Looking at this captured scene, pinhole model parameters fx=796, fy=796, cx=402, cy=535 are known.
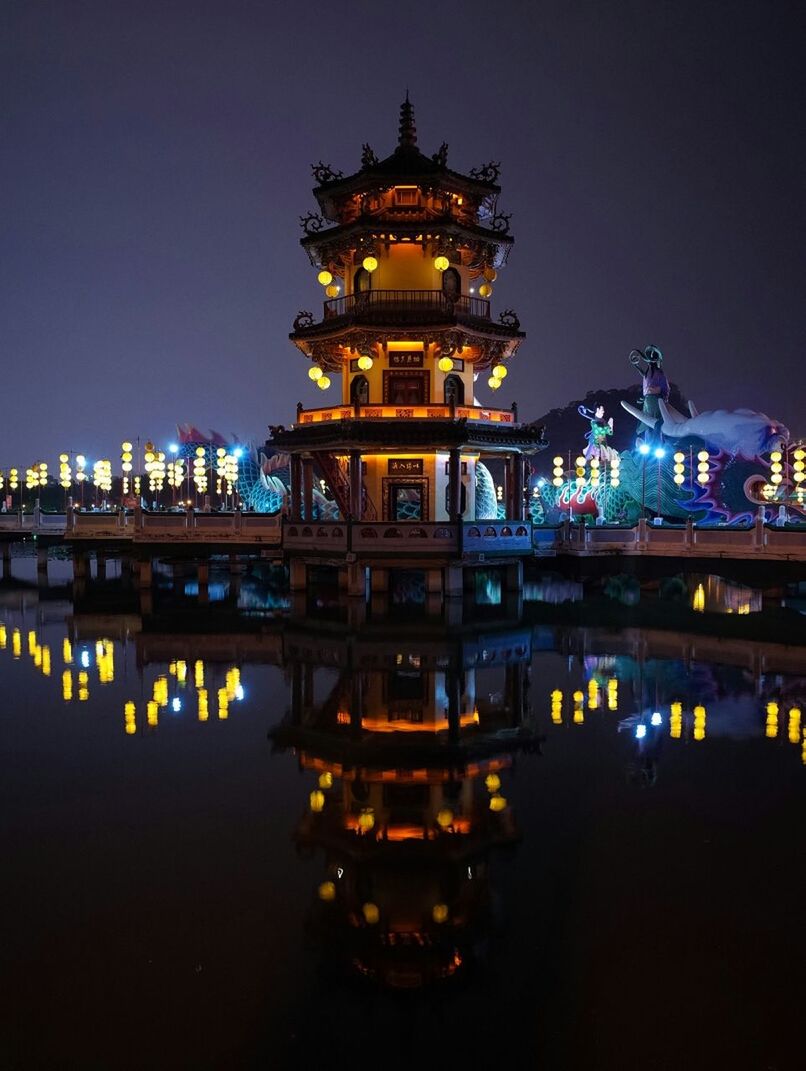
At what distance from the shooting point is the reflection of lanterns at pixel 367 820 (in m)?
8.94

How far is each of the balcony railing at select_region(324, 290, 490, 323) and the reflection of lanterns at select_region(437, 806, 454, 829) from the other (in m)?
21.1

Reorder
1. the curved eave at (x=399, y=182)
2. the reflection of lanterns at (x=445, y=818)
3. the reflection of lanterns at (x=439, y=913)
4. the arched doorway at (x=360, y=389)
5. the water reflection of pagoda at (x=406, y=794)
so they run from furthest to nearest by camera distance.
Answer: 1. the arched doorway at (x=360, y=389)
2. the curved eave at (x=399, y=182)
3. the reflection of lanterns at (x=445, y=818)
4. the reflection of lanterns at (x=439, y=913)
5. the water reflection of pagoda at (x=406, y=794)

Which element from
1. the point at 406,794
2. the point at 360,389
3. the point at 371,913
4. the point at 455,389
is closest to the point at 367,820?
the point at 406,794

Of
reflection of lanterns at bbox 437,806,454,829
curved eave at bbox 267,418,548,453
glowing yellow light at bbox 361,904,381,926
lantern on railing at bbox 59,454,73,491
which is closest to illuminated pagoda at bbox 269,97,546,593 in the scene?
curved eave at bbox 267,418,548,453

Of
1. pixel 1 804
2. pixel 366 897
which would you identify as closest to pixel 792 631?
pixel 366 897

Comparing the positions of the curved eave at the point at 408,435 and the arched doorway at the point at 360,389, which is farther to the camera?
the arched doorway at the point at 360,389

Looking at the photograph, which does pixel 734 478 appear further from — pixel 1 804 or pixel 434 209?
pixel 1 804

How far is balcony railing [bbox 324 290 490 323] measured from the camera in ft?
91.7

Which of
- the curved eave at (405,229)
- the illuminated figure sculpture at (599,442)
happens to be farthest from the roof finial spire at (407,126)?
the illuminated figure sculpture at (599,442)

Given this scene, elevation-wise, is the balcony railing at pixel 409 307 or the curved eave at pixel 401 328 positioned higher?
the balcony railing at pixel 409 307

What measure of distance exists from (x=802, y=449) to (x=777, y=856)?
29.2 meters

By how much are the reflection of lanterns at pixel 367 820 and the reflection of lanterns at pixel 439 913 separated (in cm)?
184

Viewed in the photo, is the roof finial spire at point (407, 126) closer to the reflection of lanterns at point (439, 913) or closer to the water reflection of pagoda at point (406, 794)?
the water reflection of pagoda at point (406, 794)

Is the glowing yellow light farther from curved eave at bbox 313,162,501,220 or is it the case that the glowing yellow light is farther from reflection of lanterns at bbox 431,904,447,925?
curved eave at bbox 313,162,501,220
